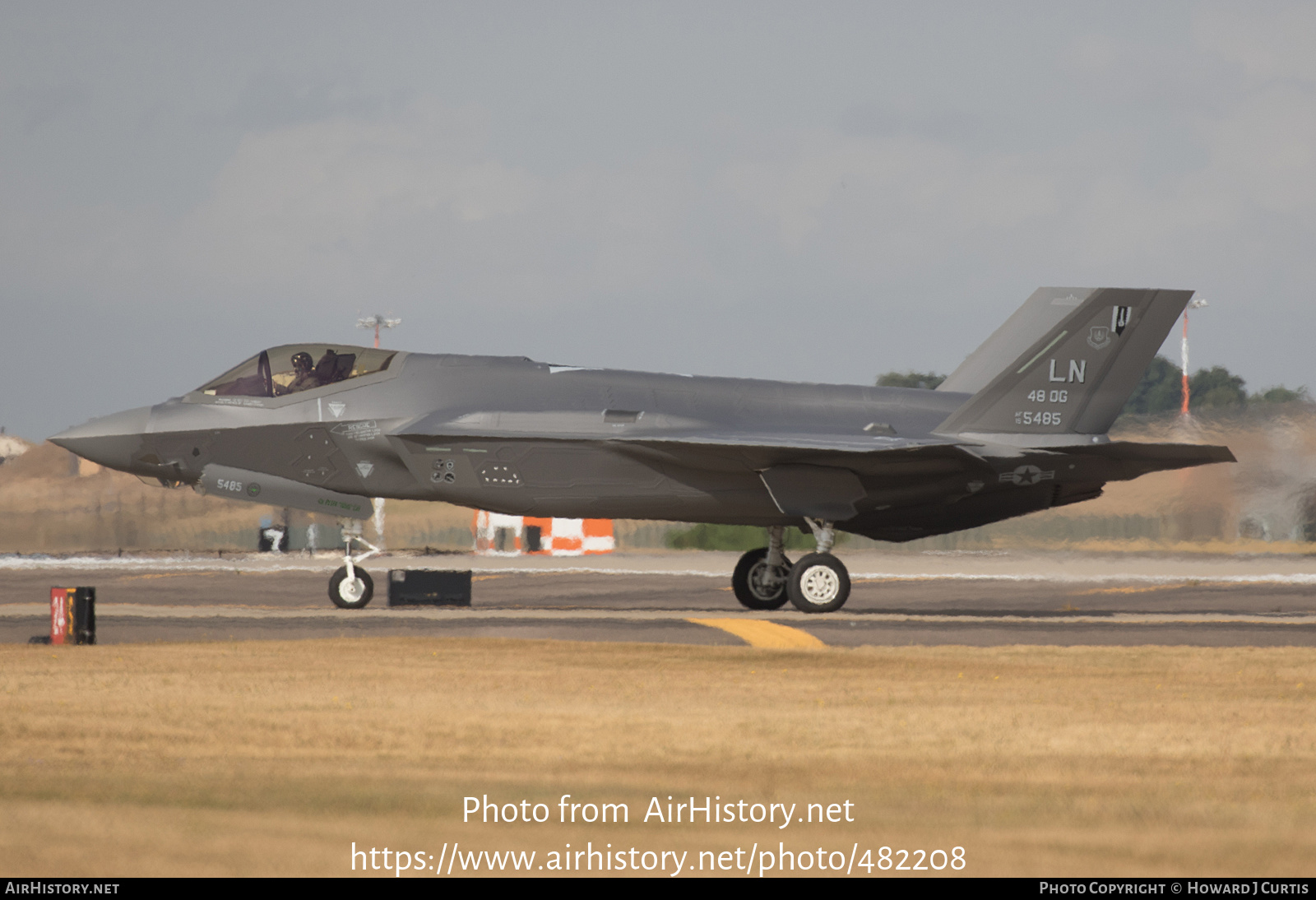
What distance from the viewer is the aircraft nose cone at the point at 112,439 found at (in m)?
18.9

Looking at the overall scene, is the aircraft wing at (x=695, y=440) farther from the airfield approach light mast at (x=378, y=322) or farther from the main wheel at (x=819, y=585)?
the airfield approach light mast at (x=378, y=322)

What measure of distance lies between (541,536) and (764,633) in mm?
25631

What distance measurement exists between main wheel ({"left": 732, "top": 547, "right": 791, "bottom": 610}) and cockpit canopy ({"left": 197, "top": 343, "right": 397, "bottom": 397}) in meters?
5.69

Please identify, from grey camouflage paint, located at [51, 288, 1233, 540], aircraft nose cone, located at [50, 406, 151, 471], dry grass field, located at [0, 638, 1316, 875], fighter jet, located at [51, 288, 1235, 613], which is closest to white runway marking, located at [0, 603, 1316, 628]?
fighter jet, located at [51, 288, 1235, 613]

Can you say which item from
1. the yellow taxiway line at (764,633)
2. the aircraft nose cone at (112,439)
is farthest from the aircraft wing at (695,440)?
the aircraft nose cone at (112,439)

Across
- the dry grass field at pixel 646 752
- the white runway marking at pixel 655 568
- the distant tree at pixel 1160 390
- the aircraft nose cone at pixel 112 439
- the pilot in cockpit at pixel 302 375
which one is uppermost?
the distant tree at pixel 1160 390

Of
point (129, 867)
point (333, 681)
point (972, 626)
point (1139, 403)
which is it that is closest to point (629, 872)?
point (129, 867)

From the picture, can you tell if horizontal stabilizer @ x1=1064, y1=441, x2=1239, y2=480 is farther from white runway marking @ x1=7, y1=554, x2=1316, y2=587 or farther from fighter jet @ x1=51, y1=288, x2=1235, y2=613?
white runway marking @ x1=7, y1=554, x2=1316, y2=587

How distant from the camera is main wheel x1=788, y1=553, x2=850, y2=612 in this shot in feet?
60.5

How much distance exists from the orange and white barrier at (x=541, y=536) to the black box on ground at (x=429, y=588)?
15.7 meters

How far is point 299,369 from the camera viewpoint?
62.5ft

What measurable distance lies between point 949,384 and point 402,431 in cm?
783

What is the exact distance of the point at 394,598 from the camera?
19672 millimetres

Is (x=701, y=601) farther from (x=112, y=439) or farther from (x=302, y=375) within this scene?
(x=112, y=439)
